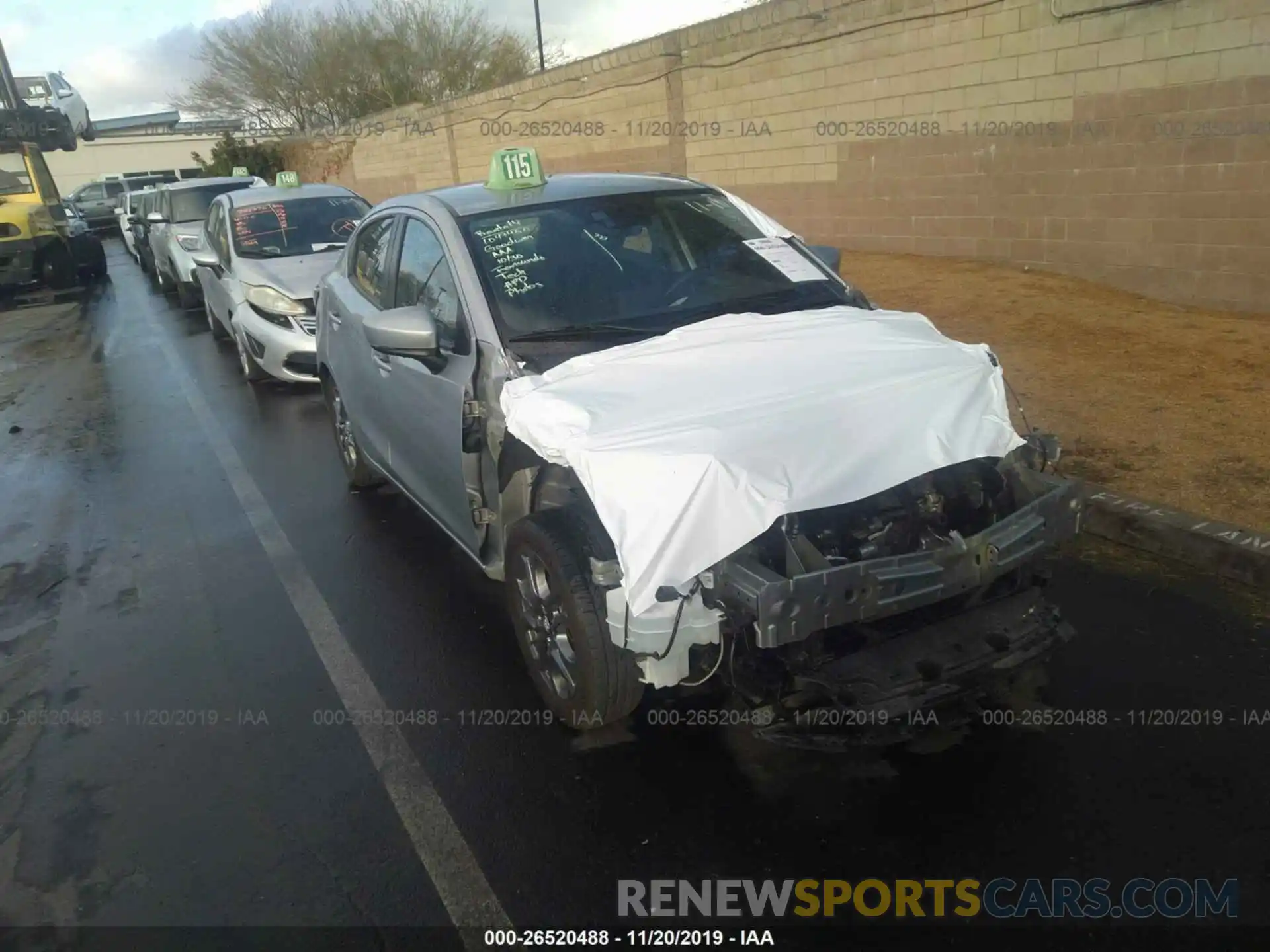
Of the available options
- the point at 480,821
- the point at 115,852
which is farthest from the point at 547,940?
the point at 115,852

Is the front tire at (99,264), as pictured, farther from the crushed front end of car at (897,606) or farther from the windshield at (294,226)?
the crushed front end of car at (897,606)

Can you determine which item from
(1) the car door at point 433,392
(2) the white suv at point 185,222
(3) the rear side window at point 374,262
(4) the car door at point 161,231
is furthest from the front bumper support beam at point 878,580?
(4) the car door at point 161,231

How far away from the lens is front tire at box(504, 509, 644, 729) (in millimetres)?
3182

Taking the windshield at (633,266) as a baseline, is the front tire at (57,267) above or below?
below

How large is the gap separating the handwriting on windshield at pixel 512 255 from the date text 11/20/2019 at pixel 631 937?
234 cm

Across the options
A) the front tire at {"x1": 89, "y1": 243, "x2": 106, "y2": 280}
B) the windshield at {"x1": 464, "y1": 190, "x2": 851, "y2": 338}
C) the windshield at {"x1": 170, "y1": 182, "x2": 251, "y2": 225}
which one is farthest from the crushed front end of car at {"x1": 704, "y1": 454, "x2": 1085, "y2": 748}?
the front tire at {"x1": 89, "y1": 243, "x2": 106, "y2": 280}

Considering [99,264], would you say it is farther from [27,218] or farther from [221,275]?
[221,275]

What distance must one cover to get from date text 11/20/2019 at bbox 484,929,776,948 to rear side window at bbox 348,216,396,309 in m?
3.18

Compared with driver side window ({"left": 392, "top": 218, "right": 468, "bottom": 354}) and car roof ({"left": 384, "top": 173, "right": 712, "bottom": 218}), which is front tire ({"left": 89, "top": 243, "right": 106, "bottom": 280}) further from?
driver side window ({"left": 392, "top": 218, "right": 468, "bottom": 354})

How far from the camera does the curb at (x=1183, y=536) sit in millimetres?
4309

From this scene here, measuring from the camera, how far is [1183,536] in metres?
4.56

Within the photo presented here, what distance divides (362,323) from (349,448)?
61.5 inches

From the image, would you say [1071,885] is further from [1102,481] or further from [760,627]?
[1102,481]
